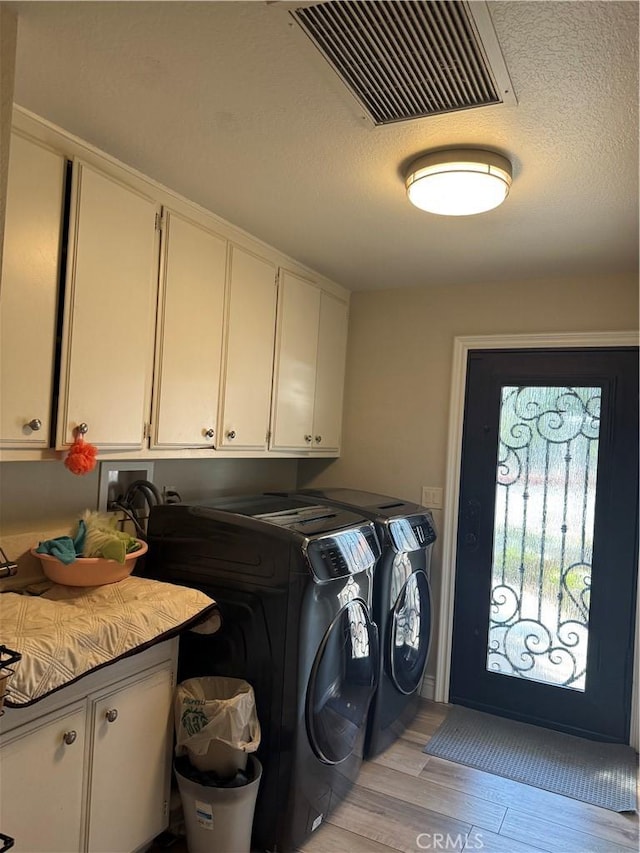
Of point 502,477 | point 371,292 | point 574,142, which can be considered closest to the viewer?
point 574,142

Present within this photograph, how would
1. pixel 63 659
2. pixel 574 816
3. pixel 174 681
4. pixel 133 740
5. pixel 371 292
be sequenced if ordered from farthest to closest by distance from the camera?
1. pixel 371 292
2. pixel 574 816
3. pixel 174 681
4. pixel 133 740
5. pixel 63 659

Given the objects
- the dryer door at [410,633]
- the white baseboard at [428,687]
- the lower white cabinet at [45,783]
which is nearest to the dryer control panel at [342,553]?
the dryer door at [410,633]

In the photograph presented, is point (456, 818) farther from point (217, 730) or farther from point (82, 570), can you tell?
point (82, 570)

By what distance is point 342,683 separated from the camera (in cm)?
221

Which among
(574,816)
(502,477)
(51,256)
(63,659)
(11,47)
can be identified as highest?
(11,47)

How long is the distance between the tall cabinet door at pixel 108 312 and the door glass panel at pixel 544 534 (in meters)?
1.92

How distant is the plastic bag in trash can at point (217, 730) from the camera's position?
188 cm

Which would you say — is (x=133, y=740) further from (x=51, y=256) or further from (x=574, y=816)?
(x=574, y=816)

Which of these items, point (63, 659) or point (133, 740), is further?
point (133, 740)

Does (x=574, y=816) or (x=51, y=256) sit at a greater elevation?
(x=51, y=256)

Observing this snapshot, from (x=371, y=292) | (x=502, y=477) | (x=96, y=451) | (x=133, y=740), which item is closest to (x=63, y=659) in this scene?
(x=133, y=740)

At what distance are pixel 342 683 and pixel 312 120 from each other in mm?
1889

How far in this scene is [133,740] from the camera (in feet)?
5.98

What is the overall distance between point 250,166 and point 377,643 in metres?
1.89
